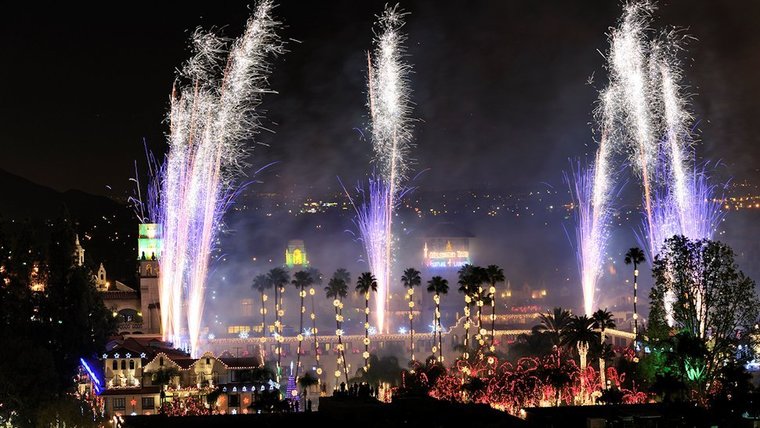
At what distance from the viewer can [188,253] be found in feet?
302

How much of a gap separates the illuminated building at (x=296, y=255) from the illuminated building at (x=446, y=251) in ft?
59.7

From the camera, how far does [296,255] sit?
6742 inches

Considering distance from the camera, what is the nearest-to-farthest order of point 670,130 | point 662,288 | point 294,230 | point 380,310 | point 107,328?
1. point 662,288
2. point 670,130
3. point 107,328
4. point 380,310
5. point 294,230

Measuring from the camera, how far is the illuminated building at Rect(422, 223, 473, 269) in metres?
168

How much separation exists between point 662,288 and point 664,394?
8.72 metres

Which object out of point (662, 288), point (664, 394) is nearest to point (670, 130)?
point (662, 288)

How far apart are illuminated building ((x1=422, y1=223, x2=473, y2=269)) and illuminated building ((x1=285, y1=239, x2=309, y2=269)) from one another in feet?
59.7

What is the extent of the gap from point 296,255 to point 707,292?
361 ft

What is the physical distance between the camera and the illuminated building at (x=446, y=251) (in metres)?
168

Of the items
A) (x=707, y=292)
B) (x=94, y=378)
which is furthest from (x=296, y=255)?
(x=707, y=292)

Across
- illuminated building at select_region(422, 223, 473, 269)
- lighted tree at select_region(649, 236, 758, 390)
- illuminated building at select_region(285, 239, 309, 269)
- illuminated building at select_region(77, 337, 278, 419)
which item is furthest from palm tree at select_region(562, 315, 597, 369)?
illuminated building at select_region(285, 239, 309, 269)

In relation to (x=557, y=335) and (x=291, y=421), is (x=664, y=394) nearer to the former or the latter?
(x=291, y=421)

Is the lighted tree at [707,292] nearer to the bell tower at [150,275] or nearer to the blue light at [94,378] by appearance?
the blue light at [94,378]

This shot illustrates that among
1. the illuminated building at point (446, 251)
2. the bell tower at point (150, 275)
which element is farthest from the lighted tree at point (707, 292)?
the illuminated building at point (446, 251)
